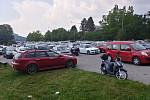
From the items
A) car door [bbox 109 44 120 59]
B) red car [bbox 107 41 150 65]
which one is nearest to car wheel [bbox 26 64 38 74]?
red car [bbox 107 41 150 65]

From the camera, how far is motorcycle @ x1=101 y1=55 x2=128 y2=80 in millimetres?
15417

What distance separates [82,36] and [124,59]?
278 ft

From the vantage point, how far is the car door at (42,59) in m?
20.7

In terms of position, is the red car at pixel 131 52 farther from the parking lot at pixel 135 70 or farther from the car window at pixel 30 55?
the car window at pixel 30 55

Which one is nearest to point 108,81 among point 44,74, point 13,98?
point 13,98

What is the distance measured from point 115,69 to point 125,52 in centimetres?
838

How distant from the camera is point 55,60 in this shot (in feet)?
69.5

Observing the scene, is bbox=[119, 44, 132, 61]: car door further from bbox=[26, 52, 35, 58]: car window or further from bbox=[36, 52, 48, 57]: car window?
bbox=[26, 52, 35, 58]: car window

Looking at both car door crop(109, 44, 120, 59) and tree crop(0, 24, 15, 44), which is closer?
car door crop(109, 44, 120, 59)

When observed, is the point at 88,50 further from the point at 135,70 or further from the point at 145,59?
the point at 135,70

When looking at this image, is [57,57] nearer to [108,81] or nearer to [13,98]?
[108,81]

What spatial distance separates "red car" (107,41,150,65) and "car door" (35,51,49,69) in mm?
4505

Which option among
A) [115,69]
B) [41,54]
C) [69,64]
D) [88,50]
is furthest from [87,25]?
[115,69]

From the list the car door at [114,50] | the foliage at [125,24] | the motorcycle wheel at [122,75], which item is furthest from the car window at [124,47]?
the foliage at [125,24]
